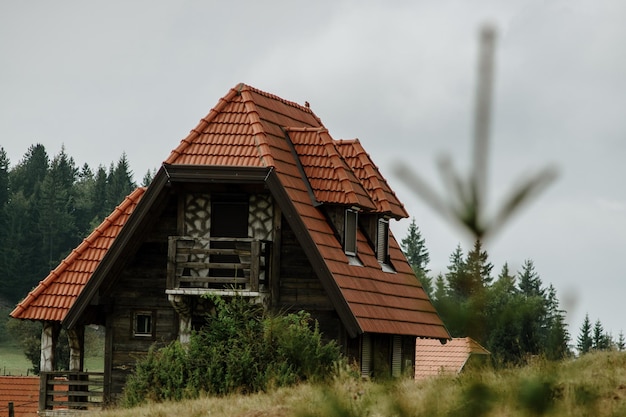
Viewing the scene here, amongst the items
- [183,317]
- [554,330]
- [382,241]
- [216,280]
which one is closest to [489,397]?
[554,330]

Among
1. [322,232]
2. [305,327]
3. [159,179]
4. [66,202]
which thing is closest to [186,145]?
[159,179]

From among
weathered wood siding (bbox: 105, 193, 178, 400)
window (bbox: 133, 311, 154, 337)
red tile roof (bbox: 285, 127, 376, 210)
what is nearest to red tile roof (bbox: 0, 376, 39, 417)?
weathered wood siding (bbox: 105, 193, 178, 400)

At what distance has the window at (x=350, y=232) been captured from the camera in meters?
30.7

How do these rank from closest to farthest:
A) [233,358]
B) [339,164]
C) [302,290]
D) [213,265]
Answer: [233,358]
[213,265]
[302,290]
[339,164]

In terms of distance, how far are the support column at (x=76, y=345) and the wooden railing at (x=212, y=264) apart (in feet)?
13.1

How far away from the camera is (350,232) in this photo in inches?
1225

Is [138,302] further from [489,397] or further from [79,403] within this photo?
[489,397]

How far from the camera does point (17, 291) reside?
145125mm

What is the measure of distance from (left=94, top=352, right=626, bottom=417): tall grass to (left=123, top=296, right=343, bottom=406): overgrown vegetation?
4.01 meters

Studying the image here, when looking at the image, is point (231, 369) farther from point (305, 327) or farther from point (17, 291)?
point (17, 291)

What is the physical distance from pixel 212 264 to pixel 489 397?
1979 centimetres

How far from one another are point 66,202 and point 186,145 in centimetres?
13582

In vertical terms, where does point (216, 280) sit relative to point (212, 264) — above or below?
below

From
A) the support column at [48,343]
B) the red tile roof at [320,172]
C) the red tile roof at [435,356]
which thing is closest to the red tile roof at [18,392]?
the red tile roof at [435,356]
